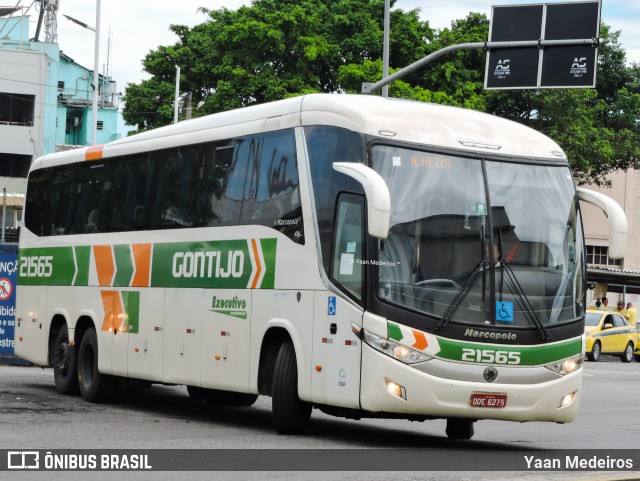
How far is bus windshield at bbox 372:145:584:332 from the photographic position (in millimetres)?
12789

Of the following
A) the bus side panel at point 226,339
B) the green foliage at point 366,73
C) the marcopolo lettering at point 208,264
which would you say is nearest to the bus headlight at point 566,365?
the bus side panel at point 226,339

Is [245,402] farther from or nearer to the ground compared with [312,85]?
nearer to the ground

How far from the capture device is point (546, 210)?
44.4 ft

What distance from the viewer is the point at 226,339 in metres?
15.4

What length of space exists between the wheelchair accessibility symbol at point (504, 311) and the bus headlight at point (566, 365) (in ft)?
2.19

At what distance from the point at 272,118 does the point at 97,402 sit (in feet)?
→ 19.8

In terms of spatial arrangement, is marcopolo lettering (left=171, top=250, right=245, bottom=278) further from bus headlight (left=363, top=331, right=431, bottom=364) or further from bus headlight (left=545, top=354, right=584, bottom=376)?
bus headlight (left=545, top=354, right=584, bottom=376)

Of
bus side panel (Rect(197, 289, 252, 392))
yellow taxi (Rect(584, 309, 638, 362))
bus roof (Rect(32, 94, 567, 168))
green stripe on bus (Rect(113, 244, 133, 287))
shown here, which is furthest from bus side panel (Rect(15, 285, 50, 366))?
yellow taxi (Rect(584, 309, 638, 362))

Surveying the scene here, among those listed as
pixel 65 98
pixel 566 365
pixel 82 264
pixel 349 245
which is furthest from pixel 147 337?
pixel 65 98

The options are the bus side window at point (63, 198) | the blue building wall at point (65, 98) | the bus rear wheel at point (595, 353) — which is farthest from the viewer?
the blue building wall at point (65, 98)

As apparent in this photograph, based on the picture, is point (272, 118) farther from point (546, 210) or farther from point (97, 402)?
point (97, 402)

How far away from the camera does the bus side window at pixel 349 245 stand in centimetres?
1291

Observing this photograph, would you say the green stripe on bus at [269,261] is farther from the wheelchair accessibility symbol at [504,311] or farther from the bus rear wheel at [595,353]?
the bus rear wheel at [595,353]

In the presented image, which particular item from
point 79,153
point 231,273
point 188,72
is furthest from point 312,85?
point 231,273
